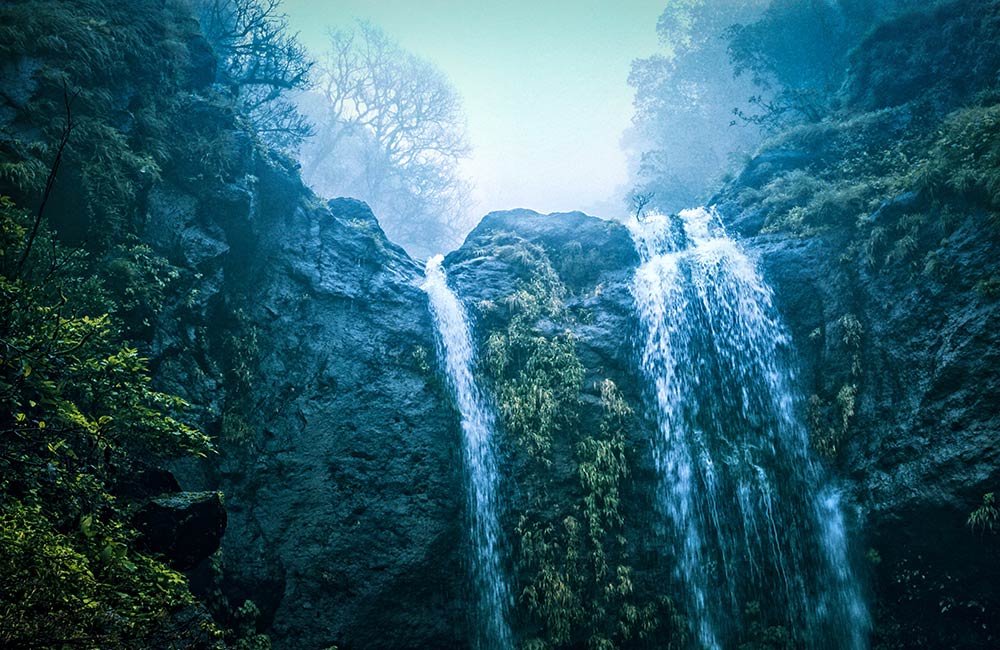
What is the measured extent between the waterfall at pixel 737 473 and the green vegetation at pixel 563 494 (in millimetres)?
1045

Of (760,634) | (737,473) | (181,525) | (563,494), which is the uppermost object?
(737,473)

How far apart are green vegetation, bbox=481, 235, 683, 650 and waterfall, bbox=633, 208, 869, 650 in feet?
3.43

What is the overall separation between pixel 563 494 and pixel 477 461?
2.01 meters

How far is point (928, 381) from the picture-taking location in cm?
771

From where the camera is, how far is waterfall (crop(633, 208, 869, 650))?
8.34 meters

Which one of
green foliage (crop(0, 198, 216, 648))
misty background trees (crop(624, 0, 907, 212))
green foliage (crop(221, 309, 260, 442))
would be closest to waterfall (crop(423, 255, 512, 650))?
green foliage (crop(221, 309, 260, 442))

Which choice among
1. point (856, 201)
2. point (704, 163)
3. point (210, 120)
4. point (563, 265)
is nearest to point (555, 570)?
point (563, 265)

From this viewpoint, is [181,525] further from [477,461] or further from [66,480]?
[477,461]

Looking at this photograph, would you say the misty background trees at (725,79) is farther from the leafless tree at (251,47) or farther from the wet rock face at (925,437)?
the leafless tree at (251,47)

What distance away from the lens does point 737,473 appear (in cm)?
939

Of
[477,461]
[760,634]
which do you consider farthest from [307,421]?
[760,634]

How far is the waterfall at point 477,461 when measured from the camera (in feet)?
28.3

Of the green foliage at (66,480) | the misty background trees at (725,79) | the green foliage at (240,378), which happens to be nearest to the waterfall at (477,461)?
the green foliage at (240,378)

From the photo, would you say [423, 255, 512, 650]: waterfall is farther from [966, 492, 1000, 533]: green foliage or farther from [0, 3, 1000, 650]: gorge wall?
[966, 492, 1000, 533]: green foliage
